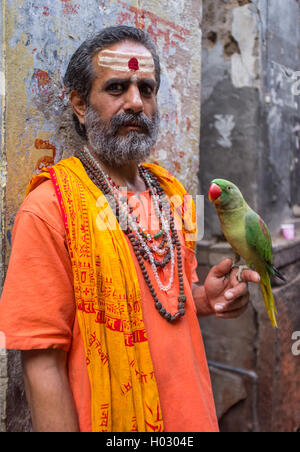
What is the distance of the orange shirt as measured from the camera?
1.21 metres

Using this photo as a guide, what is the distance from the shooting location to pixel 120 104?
1.54 m

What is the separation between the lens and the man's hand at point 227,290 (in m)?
1.52

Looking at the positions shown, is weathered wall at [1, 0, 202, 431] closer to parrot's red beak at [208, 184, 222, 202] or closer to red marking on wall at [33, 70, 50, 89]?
red marking on wall at [33, 70, 50, 89]

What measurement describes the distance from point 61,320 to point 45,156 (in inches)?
30.5

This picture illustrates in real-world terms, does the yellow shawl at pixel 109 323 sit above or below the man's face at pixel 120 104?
below

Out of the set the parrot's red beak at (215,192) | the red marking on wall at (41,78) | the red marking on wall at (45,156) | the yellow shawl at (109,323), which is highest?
the red marking on wall at (41,78)

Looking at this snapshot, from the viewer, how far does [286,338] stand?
3.22 m

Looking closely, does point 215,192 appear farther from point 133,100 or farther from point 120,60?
point 120,60

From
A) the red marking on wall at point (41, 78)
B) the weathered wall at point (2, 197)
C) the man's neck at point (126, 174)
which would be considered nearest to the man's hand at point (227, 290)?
the man's neck at point (126, 174)

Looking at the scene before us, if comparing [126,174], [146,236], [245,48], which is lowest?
[146,236]

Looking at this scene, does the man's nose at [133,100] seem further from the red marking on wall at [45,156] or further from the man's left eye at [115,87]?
the red marking on wall at [45,156]

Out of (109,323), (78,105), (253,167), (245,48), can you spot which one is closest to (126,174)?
(78,105)

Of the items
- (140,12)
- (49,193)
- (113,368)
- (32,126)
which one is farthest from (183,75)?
(113,368)

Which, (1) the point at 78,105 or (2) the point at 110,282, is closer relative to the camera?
(2) the point at 110,282
